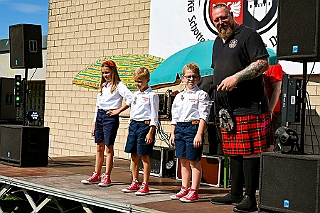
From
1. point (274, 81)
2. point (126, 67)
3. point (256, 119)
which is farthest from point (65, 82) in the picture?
point (256, 119)

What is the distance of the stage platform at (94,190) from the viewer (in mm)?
4852

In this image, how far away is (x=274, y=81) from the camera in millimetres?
5883

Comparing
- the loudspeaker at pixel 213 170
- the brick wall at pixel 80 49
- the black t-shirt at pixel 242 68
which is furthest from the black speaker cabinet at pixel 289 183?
the brick wall at pixel 80 49

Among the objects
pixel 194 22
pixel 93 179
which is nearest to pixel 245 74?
pixel 93 179

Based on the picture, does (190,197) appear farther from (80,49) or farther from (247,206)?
(80,49)

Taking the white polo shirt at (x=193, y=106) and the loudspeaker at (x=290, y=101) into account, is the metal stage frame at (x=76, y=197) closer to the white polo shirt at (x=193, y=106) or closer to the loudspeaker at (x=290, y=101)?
the white polo shirt at (x=193, y=106)

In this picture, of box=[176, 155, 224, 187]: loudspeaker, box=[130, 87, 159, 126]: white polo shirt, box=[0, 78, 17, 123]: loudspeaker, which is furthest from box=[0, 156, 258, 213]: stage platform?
box=[0, 78, 17, 123]: loudspeaker

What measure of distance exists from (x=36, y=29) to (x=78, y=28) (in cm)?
277

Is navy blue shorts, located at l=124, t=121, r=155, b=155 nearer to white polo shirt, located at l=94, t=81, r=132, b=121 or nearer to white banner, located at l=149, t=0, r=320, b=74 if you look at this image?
white polo shirt, located at l=94, t=81, r=132, b=121

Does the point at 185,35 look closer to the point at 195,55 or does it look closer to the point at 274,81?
the point at 195,55

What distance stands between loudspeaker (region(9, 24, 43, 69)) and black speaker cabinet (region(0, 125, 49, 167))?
0.98 m

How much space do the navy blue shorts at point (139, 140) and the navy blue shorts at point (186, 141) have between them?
0.39 m

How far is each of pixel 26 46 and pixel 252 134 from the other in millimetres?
4658

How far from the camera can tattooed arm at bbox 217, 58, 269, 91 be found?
423 cm
